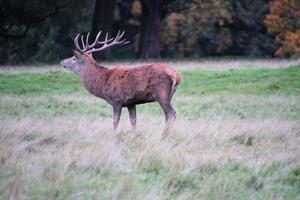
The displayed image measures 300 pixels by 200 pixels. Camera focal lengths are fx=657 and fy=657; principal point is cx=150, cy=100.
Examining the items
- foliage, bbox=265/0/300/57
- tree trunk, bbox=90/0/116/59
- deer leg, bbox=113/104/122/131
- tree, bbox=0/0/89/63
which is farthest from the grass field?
foliage, bbox=265/0/300/57

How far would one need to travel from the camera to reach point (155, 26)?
3053 centimetres

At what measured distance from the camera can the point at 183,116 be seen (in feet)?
38.6

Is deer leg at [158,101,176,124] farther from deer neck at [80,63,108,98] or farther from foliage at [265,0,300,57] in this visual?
foliage at [265,0,300,57]

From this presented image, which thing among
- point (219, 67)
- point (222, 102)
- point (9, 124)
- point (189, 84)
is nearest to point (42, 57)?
point (219, 67)

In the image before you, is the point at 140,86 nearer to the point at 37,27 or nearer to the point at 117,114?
the point at 117,114

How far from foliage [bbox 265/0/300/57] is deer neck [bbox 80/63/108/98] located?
20915mm

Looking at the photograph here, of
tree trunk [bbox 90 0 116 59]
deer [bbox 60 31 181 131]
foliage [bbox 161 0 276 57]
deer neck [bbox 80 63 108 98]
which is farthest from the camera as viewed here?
foliage [bbox 161 0 276 57]

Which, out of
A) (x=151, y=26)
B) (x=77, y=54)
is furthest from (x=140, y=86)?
(x=151, y=26)

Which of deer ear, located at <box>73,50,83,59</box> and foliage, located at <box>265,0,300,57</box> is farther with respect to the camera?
foliage, located at <box>265,0,300,57</box>

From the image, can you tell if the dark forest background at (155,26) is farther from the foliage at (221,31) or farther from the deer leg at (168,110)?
the deer leg at (168,110)

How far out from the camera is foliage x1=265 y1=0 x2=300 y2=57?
3069 centimetres

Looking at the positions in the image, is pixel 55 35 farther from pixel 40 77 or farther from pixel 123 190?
pixel 123 190

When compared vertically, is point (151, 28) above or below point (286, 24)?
below

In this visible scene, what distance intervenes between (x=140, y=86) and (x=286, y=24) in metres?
24.0
